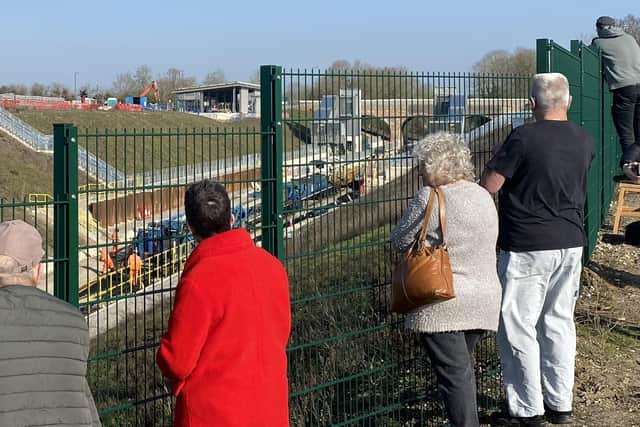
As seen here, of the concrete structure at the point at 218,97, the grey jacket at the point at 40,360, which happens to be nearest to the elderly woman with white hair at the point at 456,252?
the grey jacket at the point at 40,360

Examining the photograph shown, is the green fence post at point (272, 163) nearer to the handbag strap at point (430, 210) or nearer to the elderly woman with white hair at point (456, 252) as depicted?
the elderly woman with white hair at point (456, 252)

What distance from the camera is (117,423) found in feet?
16.3

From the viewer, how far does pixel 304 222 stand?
5.56 meters

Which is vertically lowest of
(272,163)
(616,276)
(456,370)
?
(616,276)

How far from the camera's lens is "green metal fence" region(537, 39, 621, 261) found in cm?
775

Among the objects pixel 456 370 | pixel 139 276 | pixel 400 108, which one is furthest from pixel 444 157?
pixel 139 276

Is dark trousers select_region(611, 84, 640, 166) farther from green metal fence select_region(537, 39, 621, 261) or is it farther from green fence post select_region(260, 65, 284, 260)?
green fence post select_region(260, 65, 284, 260)

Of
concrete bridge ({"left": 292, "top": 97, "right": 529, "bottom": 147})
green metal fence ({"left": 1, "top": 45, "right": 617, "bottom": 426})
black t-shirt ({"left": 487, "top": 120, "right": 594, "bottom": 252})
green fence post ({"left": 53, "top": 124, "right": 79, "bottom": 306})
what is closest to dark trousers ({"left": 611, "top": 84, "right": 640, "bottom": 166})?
green metal fence ({"left": 1, "top": 45, "right": 617, "bottom": 426})

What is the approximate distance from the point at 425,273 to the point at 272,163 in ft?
3.58

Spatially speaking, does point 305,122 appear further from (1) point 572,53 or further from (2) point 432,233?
(1) point 572,53

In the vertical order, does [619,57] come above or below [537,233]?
above

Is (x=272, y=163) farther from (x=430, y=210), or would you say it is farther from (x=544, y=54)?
(x=544, y=54)

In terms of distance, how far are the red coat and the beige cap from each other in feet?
1.92

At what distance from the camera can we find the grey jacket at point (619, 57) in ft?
34.6
